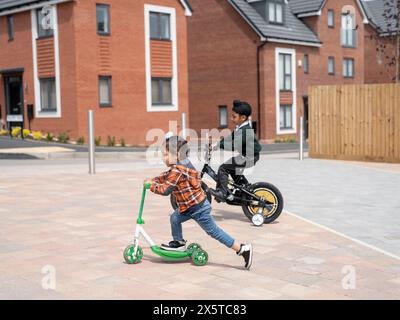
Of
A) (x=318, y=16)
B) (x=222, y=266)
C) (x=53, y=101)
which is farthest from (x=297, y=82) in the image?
(x=222, y=266)

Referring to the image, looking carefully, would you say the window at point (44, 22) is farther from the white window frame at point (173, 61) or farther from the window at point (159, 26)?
the window at point (159, 26)

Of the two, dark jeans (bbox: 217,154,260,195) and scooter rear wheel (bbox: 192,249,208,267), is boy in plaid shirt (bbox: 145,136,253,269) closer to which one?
scooter rear wheel (bbox: 192,249,208,267)

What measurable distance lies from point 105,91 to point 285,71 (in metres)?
12.8

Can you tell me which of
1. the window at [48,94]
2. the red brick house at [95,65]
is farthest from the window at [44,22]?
the window at [48,94]

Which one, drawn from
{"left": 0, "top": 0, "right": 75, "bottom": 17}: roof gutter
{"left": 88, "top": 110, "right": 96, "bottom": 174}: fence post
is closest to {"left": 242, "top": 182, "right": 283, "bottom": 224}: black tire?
{"left": 88, "top": 110, "right": 96, "bottom": 174}: fence post

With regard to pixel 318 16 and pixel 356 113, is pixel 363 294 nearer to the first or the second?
pixel 356 113

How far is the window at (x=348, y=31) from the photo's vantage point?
39.0 metres

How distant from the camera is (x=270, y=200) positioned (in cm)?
816

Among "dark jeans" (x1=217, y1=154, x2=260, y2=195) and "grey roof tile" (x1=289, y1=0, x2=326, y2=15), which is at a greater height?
"grey roof tile" (x1=289, y1=0, x2=326, y2=15)

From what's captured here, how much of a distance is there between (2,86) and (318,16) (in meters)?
19.8

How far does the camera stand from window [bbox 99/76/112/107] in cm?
2545

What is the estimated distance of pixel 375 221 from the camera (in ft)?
27.0

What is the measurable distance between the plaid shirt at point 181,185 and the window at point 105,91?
20123mm

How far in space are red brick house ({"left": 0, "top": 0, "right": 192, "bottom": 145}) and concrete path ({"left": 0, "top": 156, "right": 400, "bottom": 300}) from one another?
45.7ft
